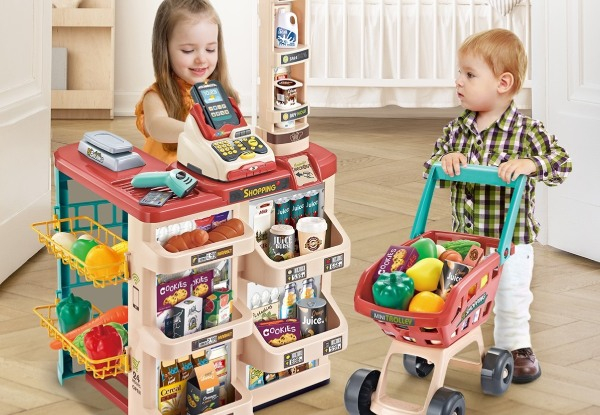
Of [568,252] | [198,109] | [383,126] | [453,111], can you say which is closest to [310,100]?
[383,126]

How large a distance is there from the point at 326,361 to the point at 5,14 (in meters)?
1.32

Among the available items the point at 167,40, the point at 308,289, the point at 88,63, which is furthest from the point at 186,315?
the point at 88,63

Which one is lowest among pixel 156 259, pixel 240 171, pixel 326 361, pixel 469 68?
pixel 326 361

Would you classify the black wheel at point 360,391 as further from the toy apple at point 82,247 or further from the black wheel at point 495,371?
the toy apple at point 82,247

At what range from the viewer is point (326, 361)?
2.21m

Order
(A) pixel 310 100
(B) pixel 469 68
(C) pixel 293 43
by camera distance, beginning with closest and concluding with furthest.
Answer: (C) pixel 293 43
(B) pixel 469 68
(A) pixel 310 100

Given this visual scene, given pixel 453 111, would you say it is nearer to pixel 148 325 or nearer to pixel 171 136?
pixel 171 136

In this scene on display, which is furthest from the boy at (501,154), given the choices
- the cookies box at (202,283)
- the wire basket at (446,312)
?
the cookies box at (202,283)

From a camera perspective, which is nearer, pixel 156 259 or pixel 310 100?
pixel 156 259

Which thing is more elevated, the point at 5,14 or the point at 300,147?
the point at 5,14

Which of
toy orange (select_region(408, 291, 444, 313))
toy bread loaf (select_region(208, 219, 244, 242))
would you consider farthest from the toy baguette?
toy orange (select_region(408, 291, 444, 313))

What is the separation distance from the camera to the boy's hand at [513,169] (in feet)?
6.73

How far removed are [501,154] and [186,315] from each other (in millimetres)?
805

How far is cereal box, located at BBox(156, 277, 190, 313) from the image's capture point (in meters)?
1.83
